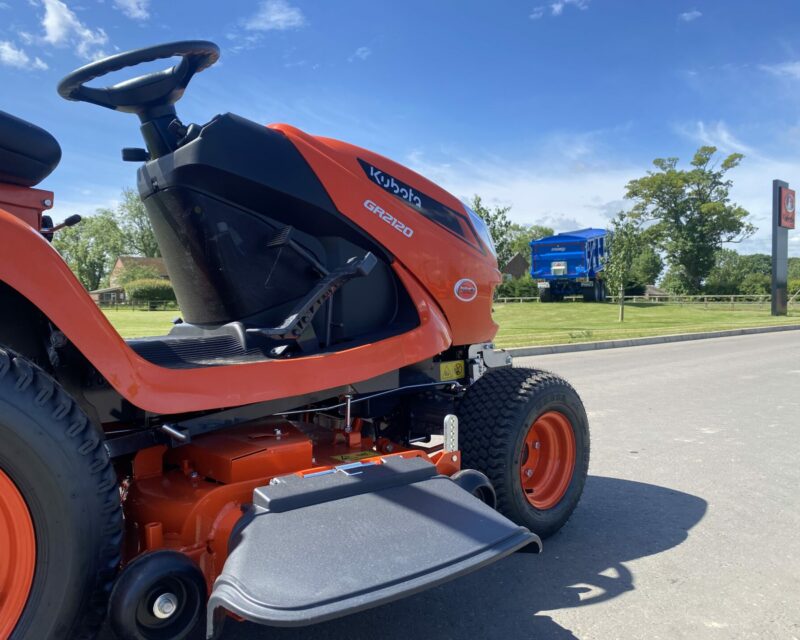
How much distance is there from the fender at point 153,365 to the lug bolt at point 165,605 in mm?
562

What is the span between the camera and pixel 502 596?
2.77 m

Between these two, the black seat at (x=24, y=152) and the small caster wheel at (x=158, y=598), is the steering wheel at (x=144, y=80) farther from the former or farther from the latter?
the small caster wheel at (x=158, y=598)

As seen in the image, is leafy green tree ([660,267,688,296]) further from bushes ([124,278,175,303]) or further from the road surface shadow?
the road surface shadow

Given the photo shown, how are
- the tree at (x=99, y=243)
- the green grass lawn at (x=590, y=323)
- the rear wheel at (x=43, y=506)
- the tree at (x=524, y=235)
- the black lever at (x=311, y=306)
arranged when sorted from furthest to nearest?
the tree at (x=524, y=235) → the tree at (x=99, y=243) → the green grass lawn at (x=590, y=323) → the black lever at (x=311, y=306) → the rear wheel at (x=43, y=506)

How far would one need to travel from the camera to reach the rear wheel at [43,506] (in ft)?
5.68

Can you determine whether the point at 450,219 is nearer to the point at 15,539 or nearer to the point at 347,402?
the point at 347,402

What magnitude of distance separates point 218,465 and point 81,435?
0.66m

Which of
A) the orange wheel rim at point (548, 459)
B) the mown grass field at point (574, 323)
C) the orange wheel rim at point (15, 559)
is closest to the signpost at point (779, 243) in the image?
the mown grass field at point (574, 323)

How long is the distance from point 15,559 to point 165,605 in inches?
17.2

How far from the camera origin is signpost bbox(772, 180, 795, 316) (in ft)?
108

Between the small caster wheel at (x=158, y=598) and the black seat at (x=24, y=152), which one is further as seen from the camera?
the black seat at (x=24, y=152)

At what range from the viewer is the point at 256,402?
248 centimetres

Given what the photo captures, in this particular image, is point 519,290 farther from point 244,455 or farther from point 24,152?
point 24,152

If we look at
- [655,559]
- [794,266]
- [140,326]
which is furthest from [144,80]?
[794,266]
